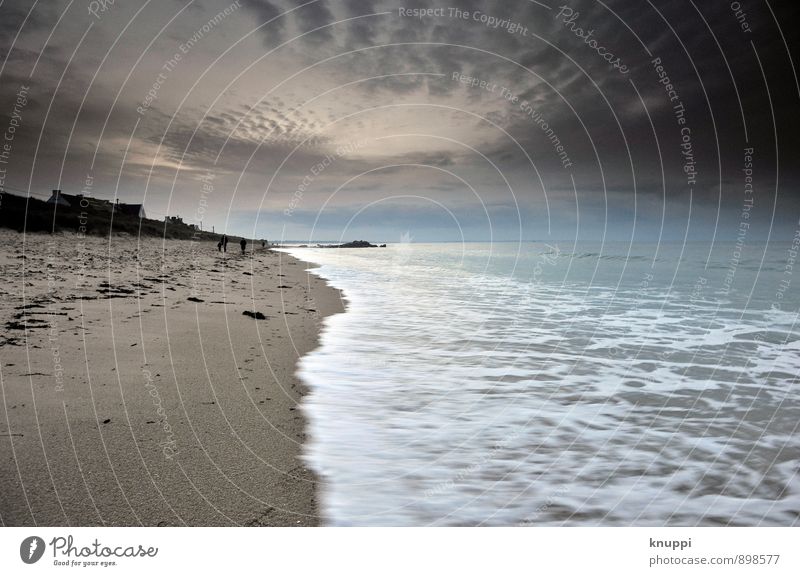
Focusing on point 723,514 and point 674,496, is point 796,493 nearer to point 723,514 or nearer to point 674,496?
point 723,514

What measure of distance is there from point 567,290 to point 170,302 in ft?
51.5

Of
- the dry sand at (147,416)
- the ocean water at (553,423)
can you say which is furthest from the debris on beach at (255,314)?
the ocean water at (553,423)

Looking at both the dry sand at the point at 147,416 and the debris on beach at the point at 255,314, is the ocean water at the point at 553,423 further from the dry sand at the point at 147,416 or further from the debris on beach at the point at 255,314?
the debris on beach at the point at 255,314

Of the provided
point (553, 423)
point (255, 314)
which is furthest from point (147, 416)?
point (255, 314)

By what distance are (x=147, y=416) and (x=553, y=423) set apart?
440cm

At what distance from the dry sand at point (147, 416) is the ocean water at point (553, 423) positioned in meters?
0.49

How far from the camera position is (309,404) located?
217 inches

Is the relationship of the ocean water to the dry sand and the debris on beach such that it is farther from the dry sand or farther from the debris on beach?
the debris on beach

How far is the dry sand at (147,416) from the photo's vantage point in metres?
3.28

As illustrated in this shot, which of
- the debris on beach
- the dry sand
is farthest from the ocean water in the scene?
the debris on beach

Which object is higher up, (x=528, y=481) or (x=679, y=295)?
(x=679, y=295)
